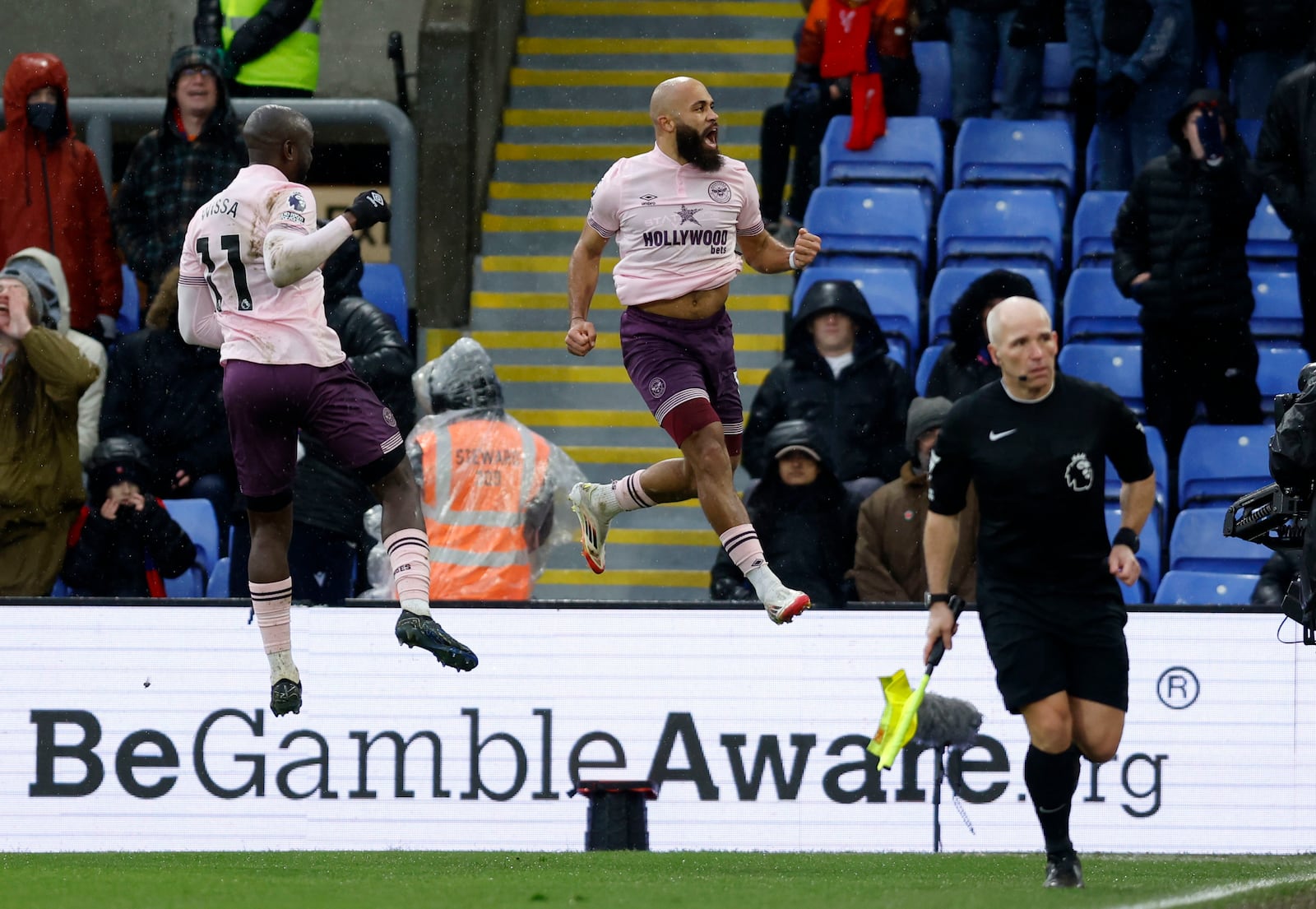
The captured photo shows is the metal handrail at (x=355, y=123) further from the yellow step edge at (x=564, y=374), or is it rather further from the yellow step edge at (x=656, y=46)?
the yellow step edge at (x=656, y=46)

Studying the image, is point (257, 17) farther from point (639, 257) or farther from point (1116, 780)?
point (1116, 780)

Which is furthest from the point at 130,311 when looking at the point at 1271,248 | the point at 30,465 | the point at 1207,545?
the point at 1271,248

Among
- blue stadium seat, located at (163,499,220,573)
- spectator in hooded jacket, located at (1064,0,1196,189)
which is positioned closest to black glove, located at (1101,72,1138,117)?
spectator in hooded jacket, located at (1064,0,1196,189)

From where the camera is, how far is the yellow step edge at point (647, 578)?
45.7 feet

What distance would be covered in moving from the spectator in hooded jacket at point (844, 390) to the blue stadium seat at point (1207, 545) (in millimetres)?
1705

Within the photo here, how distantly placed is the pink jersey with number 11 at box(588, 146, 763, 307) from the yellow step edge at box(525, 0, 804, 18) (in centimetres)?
799

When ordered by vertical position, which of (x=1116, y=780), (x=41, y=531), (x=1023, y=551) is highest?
(x=1023, y=551)

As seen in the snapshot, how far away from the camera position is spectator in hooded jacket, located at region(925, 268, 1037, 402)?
41.5ft

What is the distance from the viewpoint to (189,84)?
43.5 feet

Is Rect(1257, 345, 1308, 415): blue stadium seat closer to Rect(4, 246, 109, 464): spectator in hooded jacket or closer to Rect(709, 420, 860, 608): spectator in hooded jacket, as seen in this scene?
Rect(709, 420, 860, 608): spectator in hooded jacket

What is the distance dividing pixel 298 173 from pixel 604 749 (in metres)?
3.50

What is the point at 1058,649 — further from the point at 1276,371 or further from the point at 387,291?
the point at 387,291

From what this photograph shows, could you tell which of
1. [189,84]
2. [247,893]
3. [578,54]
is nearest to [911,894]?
[247,893]

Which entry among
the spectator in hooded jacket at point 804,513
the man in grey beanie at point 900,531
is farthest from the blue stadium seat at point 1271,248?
the spectator in hooded jacket at point 804,513
